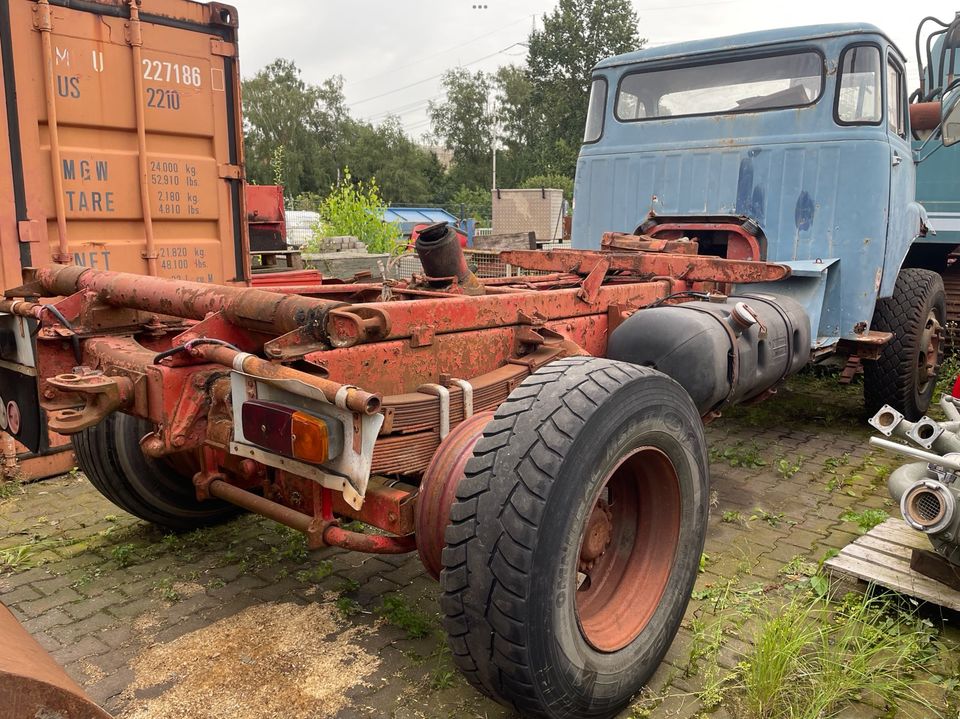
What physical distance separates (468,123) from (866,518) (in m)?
54.7

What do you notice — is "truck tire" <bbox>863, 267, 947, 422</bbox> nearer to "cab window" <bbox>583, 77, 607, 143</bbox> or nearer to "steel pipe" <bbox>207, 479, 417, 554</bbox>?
"cab window" <bbox>583, 77, 607, 143</bbox>

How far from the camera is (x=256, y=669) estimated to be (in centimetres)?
259

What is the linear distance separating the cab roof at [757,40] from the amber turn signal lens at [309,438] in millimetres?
4025

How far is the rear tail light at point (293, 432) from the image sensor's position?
205 cm

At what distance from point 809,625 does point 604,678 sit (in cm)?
103

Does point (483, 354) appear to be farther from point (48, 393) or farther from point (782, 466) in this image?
point (782, 466)

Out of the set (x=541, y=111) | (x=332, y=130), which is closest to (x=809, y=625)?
(x=541, y=111)

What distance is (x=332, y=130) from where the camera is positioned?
5472 centimetres

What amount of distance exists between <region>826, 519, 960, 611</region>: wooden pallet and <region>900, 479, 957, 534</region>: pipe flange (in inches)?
12.6

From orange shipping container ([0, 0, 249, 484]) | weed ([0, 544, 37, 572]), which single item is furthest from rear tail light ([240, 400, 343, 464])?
orange shipping container ([0, 0, 249, 484])

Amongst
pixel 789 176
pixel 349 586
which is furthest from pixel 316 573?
pixel 789 176

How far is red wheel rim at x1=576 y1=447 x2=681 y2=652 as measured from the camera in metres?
2.47

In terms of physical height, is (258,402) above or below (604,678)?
above

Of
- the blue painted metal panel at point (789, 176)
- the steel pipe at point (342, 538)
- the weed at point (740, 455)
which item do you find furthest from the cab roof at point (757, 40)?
the steel pipe at point (342, 538)
